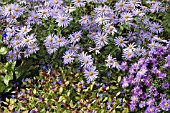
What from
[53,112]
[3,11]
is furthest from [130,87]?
[3,11]

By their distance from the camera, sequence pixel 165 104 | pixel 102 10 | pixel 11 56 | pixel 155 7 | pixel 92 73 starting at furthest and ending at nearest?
pixel 155 7 → pixel 11 56 → pixel 102 10 → pixel 92 73 → pixel 165 104

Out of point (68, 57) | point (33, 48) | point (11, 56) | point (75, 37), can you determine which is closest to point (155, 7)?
point (75, 37)

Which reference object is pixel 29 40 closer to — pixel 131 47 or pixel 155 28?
pixel 131 47

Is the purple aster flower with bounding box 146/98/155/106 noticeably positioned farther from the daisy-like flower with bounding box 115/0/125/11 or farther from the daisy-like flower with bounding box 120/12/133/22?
the daisy-like flower with bounding box 115/0/125/11

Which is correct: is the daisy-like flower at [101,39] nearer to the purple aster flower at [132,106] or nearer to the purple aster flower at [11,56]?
the purple aster flower at [132,106]

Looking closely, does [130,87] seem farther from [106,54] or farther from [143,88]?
[106,54]

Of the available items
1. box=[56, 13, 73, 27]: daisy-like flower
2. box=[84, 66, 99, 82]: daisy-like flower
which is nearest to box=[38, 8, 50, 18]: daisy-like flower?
box=[56, 13, 73, 27]: daisy-like flower
